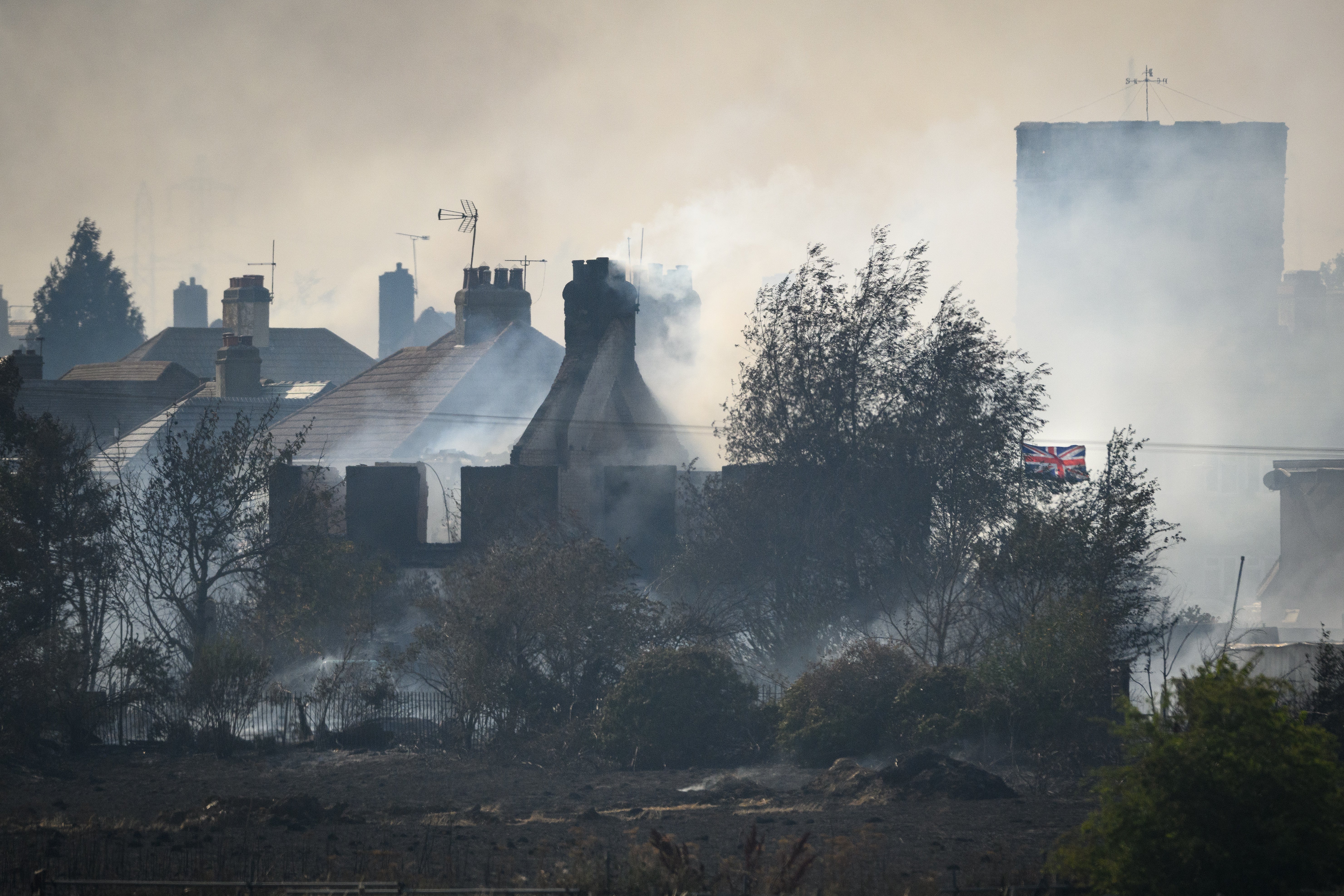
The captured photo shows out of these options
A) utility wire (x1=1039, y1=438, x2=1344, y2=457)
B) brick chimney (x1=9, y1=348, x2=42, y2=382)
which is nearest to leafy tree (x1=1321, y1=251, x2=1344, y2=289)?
utility wire (x1=1039, y1=438, x2=1344, y2=457)

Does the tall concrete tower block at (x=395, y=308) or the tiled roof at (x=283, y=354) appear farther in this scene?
the tall concrete tower block at (x=395, y=308)

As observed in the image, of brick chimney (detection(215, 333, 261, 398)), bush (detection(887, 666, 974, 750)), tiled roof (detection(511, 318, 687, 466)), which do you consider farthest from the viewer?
brick chimney (detection(215, 333, 261, 398))

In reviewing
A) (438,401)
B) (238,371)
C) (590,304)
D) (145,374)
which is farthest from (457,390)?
(145,374)

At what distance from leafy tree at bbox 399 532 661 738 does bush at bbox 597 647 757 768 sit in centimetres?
178

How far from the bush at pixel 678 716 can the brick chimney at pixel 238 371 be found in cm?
3256

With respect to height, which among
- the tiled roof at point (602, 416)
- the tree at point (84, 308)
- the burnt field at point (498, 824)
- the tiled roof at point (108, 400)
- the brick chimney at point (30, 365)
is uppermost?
the tree at point (84, 308)

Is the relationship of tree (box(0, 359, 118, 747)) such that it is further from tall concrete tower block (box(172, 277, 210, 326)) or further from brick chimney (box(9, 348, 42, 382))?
tall concrete tower block (box(172, 277, 210, 326))

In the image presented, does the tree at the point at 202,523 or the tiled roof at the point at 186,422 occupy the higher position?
the tiled roof at the point at 186,422

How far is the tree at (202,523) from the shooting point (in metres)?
25.4

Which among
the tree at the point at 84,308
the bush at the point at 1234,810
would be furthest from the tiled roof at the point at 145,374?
the bush at the point at 1234,810

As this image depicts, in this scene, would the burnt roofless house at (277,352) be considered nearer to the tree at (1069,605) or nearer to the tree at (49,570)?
the tree at (49,570)

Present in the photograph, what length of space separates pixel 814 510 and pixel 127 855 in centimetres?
1764

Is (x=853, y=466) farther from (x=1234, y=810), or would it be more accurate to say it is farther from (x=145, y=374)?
(x=145, y=374)

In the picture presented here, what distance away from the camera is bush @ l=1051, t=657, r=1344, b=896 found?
10211 millimetres
